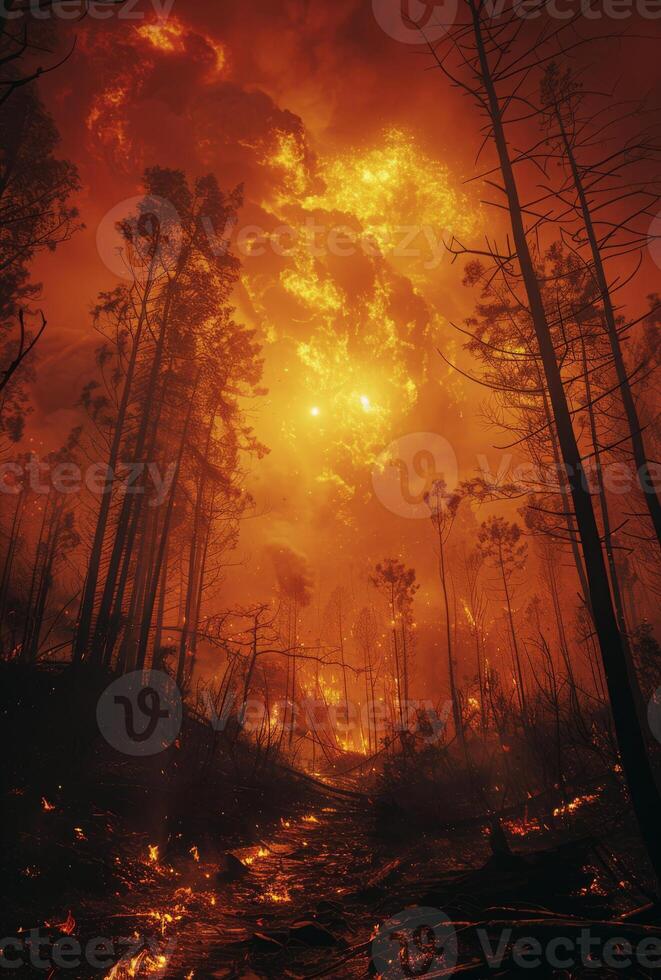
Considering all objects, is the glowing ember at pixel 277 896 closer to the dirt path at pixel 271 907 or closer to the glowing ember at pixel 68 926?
the dirt path at pixel 271 907

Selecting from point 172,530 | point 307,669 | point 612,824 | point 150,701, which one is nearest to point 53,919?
point 150,701

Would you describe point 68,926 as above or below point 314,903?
above

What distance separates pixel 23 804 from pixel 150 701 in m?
5.62

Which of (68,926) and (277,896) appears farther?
(277,896)

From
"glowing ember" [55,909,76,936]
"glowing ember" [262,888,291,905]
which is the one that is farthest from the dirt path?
"glowing ember" [55,909,76,936]

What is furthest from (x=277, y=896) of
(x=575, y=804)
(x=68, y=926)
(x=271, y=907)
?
(x=575, y=804)

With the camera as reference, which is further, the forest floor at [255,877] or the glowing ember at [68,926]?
the glowing ember at [68,926]

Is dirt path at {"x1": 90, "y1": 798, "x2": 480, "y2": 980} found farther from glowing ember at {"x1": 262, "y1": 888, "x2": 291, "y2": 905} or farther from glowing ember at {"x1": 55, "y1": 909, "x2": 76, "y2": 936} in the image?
glowing ember at {"x1": 55, "y1": 909, "x2": 76, "y2": 936}

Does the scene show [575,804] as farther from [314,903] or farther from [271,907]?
[271,907]

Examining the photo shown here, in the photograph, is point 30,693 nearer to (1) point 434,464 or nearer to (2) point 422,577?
(2) point 422,577

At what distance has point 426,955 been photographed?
3.53m

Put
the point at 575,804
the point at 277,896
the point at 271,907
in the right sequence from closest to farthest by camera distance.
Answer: the point at 271,907, the point at 277,896, the point at 575,804

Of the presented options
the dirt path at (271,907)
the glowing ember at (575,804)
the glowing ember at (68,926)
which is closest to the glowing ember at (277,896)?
the dirt path at (271,907)

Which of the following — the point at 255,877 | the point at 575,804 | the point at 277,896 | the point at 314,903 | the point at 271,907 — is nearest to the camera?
A: the point at 271,907
